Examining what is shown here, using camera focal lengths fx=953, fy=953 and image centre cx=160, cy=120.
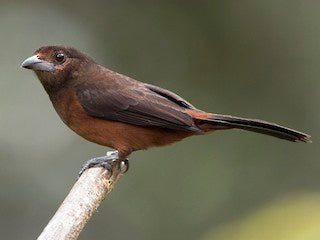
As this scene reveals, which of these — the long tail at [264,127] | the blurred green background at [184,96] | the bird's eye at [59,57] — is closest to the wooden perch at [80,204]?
the long tail at [264,127]

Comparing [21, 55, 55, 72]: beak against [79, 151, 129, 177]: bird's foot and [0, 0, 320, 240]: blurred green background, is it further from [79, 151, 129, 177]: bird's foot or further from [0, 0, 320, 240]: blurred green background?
[0, 0, 320, 240]: blurred green background

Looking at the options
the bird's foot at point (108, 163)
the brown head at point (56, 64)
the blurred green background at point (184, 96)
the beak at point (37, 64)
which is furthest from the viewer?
the blurred green background at point (184, 96)

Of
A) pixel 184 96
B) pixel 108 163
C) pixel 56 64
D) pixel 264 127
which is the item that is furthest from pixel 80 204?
pixel 184 96

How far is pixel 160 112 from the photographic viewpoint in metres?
4.82

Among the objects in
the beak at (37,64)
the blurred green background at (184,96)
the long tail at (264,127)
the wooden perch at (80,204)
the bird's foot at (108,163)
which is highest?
the blurred green background at (184,96)

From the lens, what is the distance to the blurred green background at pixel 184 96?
6926mm

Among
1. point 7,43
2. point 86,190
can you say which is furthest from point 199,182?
point 86,190

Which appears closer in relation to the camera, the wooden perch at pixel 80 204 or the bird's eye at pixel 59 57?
the wooden perch at pixel 80 204

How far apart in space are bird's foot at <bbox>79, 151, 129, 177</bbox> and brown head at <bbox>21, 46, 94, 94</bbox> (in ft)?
1.64

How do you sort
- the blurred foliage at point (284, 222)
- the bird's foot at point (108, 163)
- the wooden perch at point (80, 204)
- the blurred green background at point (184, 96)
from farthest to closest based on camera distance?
the blurred green background at point (184, 96)
the bird's foot at point (108, 163)
the blurred foliage at point (284, 222)
the wooden perch at point (80, 204)

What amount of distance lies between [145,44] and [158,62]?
229 millimetres

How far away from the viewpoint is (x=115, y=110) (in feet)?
16.2

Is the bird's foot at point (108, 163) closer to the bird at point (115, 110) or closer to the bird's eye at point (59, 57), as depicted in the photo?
the bird at point (115, 110)

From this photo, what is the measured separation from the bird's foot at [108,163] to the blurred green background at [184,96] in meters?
1.71
